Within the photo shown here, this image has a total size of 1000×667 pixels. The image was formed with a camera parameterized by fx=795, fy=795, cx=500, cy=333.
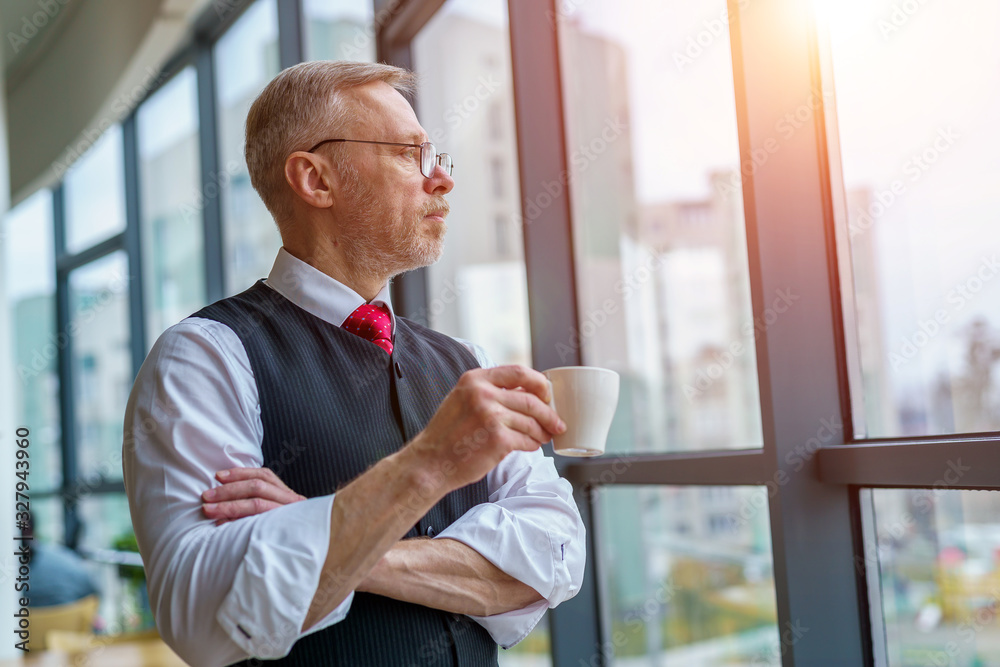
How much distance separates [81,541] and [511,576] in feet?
18.5

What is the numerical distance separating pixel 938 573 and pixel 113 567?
522 cm

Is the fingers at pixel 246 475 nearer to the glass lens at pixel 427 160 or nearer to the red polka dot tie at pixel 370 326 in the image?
the red polka dot tie at pixel 370 326

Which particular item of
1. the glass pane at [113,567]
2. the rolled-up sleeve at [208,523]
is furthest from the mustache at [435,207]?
the glass pane at [113,567]

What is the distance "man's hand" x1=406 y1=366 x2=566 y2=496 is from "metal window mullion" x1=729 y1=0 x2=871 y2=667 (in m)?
0.55

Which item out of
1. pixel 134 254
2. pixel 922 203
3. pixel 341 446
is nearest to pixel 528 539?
pixel 341 446

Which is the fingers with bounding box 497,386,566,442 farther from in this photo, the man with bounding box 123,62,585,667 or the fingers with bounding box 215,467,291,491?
the fingers with bounding box 215,467,291,491

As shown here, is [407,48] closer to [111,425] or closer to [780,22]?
[780,22]

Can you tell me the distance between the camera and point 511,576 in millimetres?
1141

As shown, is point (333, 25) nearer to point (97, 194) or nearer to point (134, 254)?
point (134, 254)

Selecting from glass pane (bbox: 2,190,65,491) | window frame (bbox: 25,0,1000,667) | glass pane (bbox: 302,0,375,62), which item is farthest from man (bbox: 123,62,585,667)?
glass pane (bbox: 2,190,65,491)

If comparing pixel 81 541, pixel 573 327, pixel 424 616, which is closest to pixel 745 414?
pixel 573 327

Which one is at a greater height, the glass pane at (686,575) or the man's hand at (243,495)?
the man's hand at (243,495)

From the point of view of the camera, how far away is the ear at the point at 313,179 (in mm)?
1330

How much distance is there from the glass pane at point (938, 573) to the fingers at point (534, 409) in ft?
2.26
